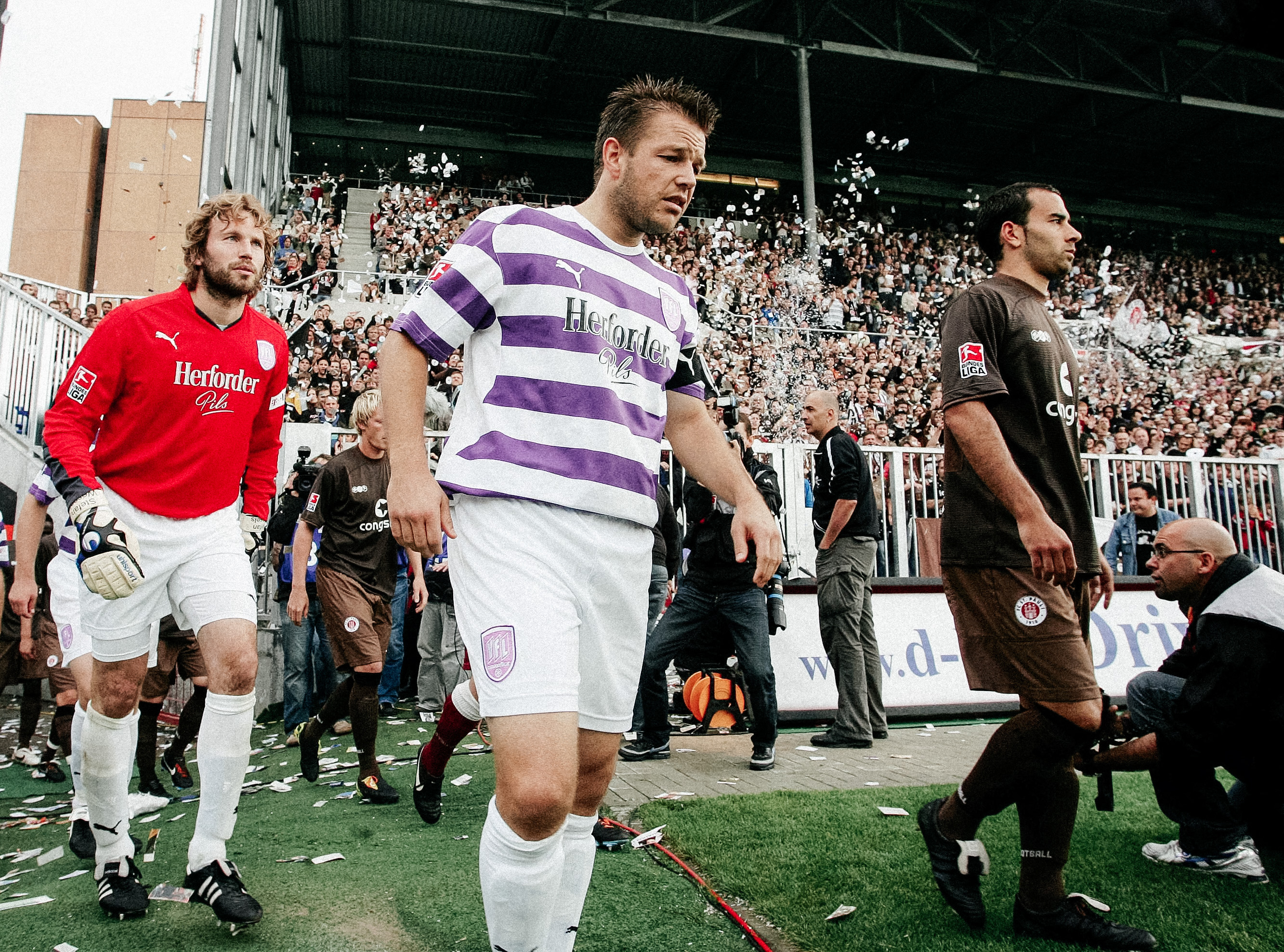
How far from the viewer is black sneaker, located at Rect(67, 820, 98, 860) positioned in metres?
3.77

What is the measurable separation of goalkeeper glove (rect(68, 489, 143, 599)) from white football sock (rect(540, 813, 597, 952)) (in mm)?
1560

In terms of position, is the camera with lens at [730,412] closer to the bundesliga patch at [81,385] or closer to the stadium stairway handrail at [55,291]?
the bundesliga patch at [81,385]

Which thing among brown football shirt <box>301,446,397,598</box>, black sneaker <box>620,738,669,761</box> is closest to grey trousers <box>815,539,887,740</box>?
black sneaker <box>620,738,669,761</box>

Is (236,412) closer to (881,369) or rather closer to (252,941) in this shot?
(252,941)

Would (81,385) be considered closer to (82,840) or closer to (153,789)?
(82,840)

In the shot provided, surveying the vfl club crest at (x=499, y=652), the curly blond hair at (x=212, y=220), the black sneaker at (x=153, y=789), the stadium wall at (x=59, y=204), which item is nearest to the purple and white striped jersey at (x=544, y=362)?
the vfl club crest at (x=499, y=652)

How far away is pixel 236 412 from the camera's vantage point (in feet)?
10.8

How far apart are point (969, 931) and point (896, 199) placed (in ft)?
89.5

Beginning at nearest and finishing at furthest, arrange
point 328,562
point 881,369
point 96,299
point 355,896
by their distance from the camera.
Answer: point 355,896 → point 328,562 → point 96,299 → point 881,369

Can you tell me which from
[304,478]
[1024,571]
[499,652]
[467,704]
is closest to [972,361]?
[1024,571]

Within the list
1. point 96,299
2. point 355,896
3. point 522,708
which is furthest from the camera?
point 96,299

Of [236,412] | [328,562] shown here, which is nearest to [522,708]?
[236,412]

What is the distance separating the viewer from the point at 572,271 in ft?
6.98

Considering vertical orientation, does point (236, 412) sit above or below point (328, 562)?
above
